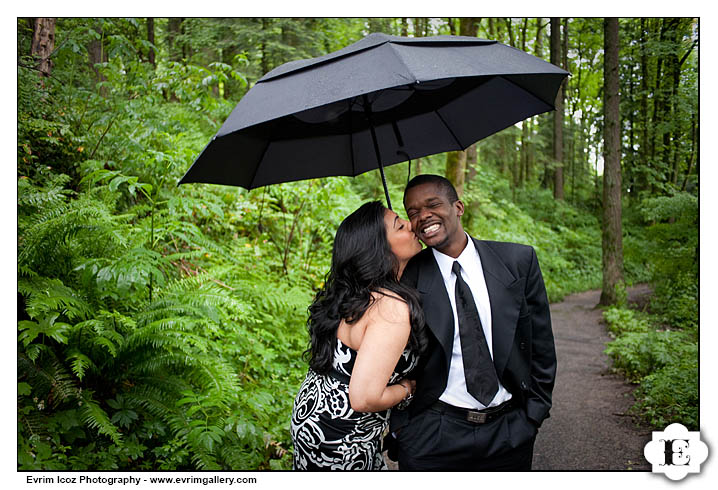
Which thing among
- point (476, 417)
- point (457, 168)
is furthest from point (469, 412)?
point (457, 168)

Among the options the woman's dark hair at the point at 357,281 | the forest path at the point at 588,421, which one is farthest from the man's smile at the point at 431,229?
the forest path at the point at 588,421

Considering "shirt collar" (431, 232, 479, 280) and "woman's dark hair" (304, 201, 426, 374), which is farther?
"shirt collar" (431, 232, 479, 280)

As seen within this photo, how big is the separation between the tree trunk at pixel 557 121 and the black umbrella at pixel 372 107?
663 inches

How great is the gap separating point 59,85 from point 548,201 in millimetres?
23257

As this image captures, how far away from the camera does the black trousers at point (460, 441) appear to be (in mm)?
2564

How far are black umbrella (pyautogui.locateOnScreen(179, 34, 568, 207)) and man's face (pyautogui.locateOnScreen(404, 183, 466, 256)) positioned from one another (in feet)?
1.63

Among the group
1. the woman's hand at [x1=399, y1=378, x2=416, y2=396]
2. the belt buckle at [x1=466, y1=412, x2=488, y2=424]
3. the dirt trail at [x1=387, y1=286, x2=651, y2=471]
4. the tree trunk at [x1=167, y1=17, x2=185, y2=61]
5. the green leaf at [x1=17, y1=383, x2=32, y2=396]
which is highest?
the tree trunk at [x1=167, y1=17, x2=185, y2=61]

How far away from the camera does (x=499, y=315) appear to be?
259 cm

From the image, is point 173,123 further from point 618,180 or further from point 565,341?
point 618,180

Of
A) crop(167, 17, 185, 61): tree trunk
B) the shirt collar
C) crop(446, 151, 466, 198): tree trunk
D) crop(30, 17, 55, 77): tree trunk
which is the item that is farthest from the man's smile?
crop(167, 17, 185, 61): tree trunk

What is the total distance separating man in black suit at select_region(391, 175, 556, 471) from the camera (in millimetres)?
2549

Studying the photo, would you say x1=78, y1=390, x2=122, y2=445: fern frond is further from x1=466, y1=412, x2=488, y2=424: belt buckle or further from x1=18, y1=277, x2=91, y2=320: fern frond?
x1=466, y1=412, x2=488, y2=424: belt buckle

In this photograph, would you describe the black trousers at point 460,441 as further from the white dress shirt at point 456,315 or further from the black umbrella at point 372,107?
the black umbrella at point 372,107
